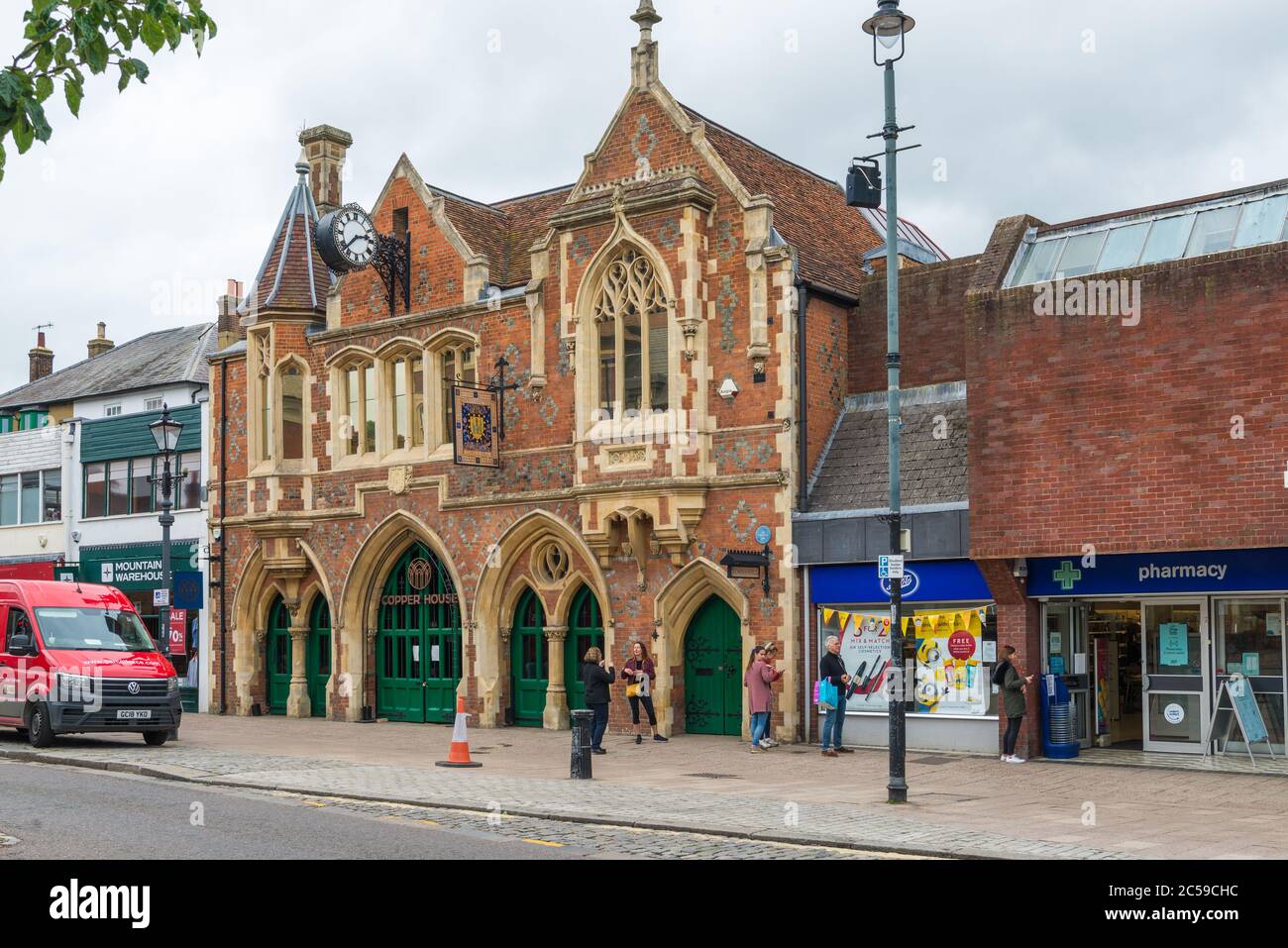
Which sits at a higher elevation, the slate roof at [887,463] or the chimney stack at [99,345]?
the chimney stack at [99,345]

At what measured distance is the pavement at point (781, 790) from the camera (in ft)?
40.8

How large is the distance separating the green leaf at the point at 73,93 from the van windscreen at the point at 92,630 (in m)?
15.0

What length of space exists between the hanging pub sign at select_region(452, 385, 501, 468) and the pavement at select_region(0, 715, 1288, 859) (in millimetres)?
5081

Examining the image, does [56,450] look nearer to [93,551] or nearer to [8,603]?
[93,551]

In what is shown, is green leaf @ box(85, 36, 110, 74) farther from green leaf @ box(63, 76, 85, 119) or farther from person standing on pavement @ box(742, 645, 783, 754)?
person standing on pavement @ box(742, 645, 783, 754)

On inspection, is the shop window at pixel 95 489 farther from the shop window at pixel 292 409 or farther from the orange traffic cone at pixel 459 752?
the orange traffic cone at pixel 459 752

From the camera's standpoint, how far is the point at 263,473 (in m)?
29.0

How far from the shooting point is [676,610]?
76.8ft

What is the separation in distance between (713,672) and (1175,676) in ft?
24.3

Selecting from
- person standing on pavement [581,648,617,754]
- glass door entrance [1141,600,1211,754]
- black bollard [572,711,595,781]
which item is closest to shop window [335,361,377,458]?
person standing on pavement [581,648,617,754]

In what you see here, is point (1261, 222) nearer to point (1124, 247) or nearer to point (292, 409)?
point (1124, 247)

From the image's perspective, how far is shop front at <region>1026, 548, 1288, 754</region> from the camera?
1852 centimetres

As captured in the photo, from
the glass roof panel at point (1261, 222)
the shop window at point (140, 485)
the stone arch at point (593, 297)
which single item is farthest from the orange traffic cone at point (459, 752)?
the shop window at point (140, 485)
